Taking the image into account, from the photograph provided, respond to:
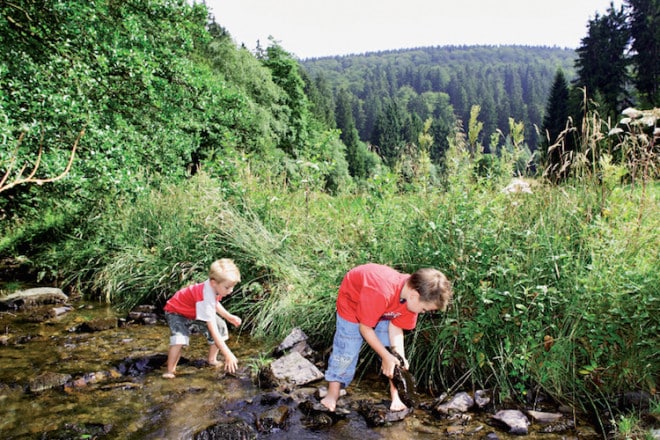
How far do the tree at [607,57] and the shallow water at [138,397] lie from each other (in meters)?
41.5

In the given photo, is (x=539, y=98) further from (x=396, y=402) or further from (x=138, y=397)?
(x=138, y=397)

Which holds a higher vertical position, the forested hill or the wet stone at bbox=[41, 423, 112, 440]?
the forested hill

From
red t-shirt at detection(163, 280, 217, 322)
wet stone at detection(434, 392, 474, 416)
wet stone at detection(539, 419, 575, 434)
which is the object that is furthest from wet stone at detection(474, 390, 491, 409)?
red t-shirt at detection(163, 280, 217, 322)

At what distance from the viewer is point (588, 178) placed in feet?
15.0

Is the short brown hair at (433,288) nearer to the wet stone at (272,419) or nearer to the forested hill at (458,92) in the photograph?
the wet stone at (272,419)

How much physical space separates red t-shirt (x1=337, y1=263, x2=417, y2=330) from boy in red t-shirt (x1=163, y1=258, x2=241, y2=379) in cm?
124

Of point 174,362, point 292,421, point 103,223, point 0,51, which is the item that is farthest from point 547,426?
point 0,51

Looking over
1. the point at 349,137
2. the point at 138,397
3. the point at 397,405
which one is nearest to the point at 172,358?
the point at 138,397

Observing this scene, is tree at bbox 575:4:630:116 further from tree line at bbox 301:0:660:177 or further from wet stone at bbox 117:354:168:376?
wet stone at bbox 117:354:168:376

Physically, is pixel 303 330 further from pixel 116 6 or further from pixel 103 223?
pixel 116 6

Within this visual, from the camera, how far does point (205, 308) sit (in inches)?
169

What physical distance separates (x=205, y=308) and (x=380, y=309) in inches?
74.4

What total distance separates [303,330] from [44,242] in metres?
6.63

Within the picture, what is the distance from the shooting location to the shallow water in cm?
338
